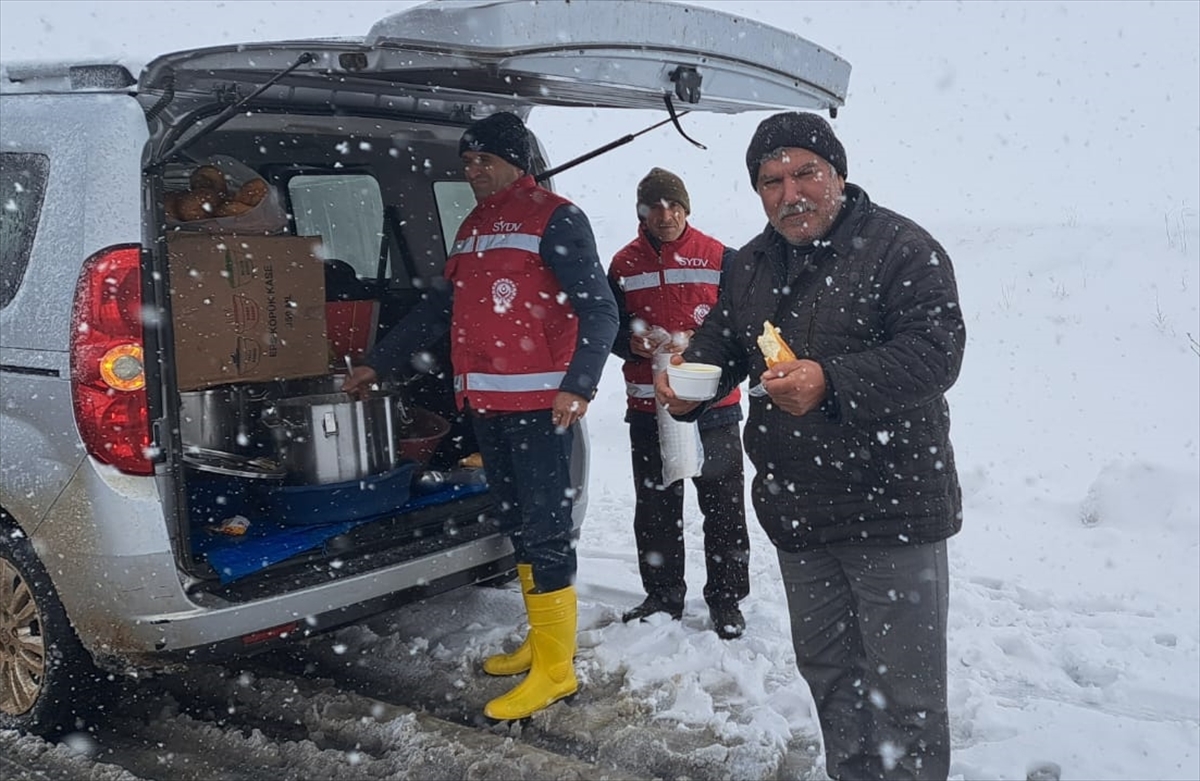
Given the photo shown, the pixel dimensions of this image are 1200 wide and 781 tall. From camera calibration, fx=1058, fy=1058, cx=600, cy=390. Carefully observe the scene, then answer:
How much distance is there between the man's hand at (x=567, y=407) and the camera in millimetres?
3479

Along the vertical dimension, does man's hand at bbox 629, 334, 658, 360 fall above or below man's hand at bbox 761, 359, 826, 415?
below

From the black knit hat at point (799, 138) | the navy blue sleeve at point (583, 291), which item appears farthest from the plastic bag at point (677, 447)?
the black knit hat at point (799, 138)

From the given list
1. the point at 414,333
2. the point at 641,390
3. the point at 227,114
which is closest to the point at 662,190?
the point at 641,390

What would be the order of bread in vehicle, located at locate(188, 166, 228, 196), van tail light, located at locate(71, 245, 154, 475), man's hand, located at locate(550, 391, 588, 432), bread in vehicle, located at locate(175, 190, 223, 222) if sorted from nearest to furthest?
1. van tail light, located at locate(71, 245, 154, 475)
2. man's hand, located at locate(550, 391, 588, 432)
3. bread in vehicle, located at locate(175, 190, 223, 222)
4. bread in vehicle, located at locate(188, 166, 228, 196)

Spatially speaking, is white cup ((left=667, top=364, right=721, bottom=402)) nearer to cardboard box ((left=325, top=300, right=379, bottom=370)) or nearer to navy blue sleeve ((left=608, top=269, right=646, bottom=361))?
navy blue sleeve ((left=608, top=269, right=646, bottom=361))

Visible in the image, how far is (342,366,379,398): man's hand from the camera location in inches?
161

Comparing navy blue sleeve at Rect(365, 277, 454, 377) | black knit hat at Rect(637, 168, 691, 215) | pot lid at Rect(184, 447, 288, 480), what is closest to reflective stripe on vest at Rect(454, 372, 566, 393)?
navy blue sleeve at Rect(365, 277, 454, 377)

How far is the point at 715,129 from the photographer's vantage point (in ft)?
99.5

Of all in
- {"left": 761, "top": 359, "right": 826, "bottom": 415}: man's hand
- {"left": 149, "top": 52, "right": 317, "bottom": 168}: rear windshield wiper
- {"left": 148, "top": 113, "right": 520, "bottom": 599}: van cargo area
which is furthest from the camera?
{"left": 148, "top": 113, "right": 520, "bottom": 599}: van cargo area

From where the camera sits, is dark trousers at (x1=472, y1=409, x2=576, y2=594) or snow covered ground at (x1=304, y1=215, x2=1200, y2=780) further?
dark trousers at (x1=472, y1=409, x2=576, y2=594)

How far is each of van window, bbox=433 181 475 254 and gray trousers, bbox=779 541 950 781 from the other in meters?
2.78

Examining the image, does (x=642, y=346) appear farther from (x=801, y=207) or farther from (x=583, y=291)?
(x=801, y=207)

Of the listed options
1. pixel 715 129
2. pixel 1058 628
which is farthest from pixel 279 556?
pixel 715 129

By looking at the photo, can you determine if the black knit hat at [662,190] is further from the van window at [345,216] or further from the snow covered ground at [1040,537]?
the snow covered ground at [1040,537]
